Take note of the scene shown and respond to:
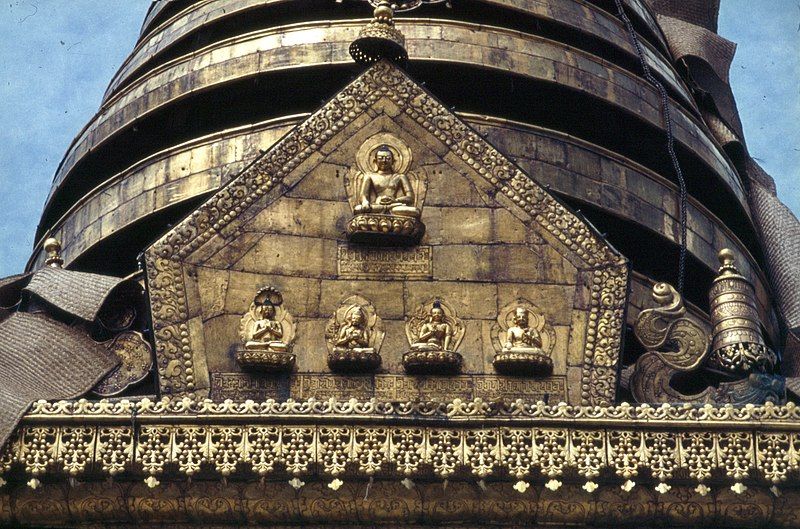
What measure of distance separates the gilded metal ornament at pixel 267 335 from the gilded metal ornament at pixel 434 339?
1026 millimetres

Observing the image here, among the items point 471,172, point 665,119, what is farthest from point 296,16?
point 471,172

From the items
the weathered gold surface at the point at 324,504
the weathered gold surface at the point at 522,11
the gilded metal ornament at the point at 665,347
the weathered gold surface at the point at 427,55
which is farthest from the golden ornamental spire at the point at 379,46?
the weathered gold surface at the point at 522,11

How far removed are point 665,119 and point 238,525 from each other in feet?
39.0

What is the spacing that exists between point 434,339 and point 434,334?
5 cm

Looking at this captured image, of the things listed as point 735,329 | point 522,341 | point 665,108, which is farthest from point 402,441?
point 665,108

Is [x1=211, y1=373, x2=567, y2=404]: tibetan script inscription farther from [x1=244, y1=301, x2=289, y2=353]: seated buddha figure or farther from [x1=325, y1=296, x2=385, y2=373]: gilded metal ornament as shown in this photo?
[x1=244, y1=301, x2=289, y2=353]: seated buddha figure

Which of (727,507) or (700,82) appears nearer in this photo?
(727,507)

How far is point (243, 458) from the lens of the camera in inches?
623

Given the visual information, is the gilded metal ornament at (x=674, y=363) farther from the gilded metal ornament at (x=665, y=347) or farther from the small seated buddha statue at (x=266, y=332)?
the small seated buddha statue at (x=266, y=332)

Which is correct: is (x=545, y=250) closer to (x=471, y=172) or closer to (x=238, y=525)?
(x=471, y=172)

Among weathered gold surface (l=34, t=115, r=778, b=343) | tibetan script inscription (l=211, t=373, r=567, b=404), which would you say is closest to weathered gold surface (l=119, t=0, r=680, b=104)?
weathered gold surface (l=34, t=115, r=778, b=343)

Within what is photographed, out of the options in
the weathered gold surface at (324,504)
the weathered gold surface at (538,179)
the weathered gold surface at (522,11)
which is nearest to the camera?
the weathered gold surface at (324,504)

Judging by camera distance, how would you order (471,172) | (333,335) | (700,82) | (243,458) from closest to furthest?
(243,458) < (333,335) < (471,172) < (700,82)

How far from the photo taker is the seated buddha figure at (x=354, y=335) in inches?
682
